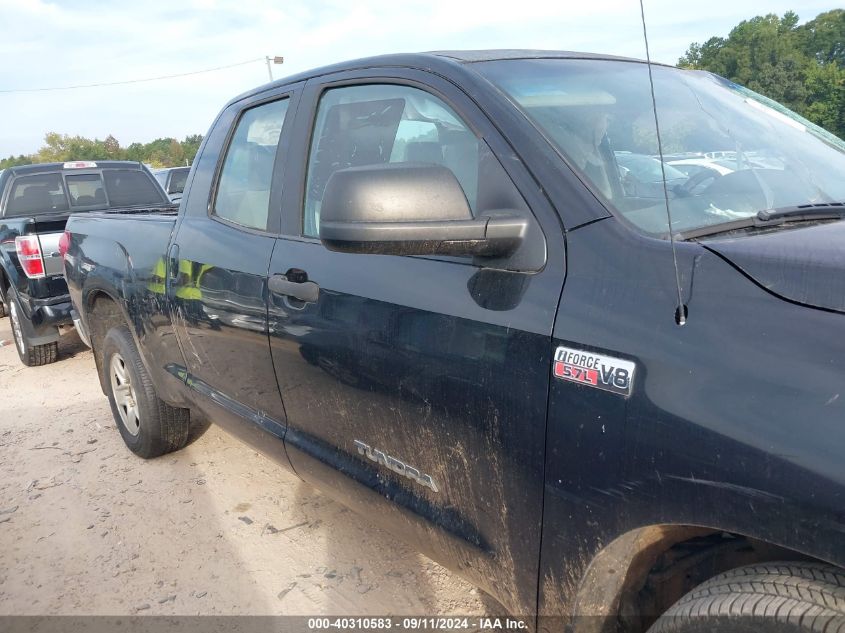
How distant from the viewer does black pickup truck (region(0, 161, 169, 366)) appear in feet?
18.0

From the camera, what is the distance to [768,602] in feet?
3.96

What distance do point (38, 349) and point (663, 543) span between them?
236 inches

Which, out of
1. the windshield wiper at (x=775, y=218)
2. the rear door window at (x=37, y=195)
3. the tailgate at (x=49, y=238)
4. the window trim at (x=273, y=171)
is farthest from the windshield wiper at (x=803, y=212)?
the rear door window at (x=37, y=195)

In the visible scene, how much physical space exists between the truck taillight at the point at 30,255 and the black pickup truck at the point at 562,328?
11.7 feet

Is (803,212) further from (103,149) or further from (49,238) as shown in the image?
(103,149)

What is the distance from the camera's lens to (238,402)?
108 inches

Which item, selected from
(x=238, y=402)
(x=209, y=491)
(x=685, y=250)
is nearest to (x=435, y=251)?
(x=685, y=250)

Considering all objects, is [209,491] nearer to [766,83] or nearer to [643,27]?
[643,27]

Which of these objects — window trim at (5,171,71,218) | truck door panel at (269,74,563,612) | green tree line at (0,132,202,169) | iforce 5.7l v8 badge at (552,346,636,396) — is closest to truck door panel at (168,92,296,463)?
truck door panel at (269,74,563,612)

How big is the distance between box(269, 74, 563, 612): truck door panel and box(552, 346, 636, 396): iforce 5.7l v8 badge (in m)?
0.04

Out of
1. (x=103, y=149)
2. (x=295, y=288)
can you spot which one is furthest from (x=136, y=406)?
(x=103, y=149)

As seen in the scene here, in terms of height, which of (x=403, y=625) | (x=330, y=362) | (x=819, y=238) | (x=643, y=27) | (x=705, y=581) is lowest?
(x=403, y=625)

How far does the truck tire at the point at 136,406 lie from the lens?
11.9 ft

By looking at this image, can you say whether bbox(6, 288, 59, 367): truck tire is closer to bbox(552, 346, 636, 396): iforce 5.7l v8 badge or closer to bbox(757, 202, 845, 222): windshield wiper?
bbox(552, 346, 636, 396): iforce 5.7l v8 badge
